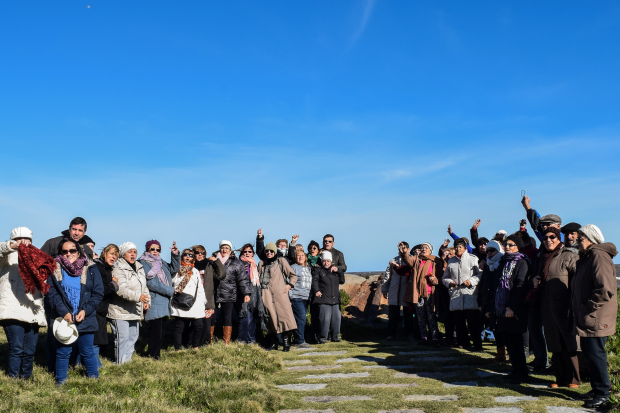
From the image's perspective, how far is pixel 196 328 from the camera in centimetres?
953

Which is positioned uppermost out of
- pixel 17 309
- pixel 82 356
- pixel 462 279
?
pixel 462 279

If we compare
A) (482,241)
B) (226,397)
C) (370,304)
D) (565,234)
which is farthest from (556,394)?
(370,304)

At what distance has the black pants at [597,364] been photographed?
5.48 meters

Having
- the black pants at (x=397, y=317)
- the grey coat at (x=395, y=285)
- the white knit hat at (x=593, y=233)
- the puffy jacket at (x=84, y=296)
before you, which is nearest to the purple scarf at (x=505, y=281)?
the white knit hat at (x=593, y=233)

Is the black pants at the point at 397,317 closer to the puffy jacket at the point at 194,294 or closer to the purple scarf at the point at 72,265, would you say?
the puffy jacket at the point at 194,294

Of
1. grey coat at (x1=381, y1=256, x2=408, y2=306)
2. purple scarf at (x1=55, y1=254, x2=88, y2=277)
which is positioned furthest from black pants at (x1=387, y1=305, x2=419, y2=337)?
purple scarf at (x1=55, y1=254, x2=88, y2=277)

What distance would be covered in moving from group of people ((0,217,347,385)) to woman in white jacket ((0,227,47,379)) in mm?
11

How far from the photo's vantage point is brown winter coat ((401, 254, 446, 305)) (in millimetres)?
10656

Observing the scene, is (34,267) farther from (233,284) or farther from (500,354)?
(500,354)

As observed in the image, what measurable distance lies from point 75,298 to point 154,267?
6.61 feet

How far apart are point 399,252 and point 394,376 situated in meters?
4.50

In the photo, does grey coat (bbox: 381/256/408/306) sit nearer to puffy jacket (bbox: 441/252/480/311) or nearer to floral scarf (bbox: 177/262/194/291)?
puffy jacket (bbox: 441/252/480/311)

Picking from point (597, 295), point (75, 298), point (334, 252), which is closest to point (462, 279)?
point (334, 252)

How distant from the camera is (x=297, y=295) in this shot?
11.2 metres
